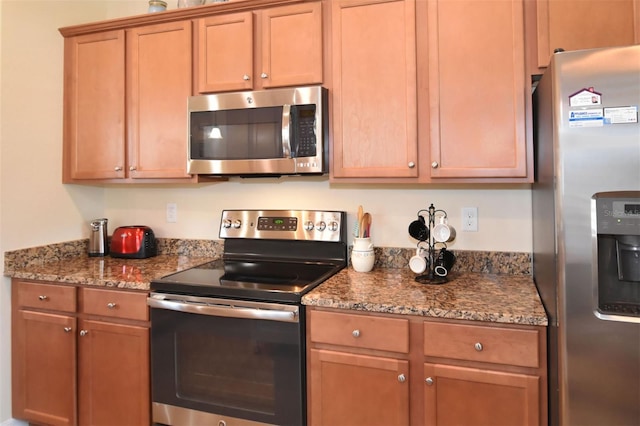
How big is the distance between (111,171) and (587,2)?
2.38 metres

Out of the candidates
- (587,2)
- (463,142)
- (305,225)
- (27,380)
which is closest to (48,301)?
(27,380)

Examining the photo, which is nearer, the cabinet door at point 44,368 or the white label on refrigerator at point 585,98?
the white label on refrigerator at point 585,98

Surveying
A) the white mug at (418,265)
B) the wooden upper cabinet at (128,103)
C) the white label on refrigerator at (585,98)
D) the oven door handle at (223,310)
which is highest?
the wooden upper cabinet at (128,103)

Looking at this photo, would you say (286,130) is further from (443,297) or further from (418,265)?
(443,297)

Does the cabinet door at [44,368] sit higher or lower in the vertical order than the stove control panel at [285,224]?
lower

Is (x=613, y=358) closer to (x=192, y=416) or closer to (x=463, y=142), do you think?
(x=463, y=142)

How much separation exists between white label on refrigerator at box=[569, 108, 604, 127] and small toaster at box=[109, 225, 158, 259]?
7.19ft

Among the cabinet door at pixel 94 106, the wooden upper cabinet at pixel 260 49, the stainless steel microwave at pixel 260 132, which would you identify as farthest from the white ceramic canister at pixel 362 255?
the cabinet door at pixel 94 106

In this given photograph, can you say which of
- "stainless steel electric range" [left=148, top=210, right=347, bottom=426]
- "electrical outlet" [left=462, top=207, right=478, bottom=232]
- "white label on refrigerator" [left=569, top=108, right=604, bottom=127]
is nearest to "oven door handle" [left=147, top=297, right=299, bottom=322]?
"stainless steel electric range" [left=148, top=210, right=347, bottom=426]

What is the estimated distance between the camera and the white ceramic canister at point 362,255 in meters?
2.01

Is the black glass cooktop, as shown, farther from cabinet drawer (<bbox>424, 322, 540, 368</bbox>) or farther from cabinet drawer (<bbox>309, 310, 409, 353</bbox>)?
cabinet drawer (<bbox>424, 322, 540, 368</bbox>)

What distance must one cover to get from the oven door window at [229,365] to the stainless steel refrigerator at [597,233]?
93 centimetres

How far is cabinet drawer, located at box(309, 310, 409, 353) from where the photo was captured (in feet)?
4.95

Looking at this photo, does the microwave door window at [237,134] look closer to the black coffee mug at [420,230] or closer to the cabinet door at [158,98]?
the cabinet door at [158,98]
